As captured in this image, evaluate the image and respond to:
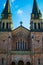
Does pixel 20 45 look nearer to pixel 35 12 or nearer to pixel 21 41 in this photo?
pixel 21 41

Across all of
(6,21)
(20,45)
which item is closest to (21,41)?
(20,45)

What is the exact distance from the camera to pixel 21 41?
36750 mm

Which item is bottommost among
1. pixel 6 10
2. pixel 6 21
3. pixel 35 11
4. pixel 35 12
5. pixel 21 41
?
pixel 21 41

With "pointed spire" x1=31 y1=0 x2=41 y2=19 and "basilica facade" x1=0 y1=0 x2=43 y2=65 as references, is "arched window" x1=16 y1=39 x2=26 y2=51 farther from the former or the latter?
"pointed spire" x1=31 y1=0 x2=41 y2=19

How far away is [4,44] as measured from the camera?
1403 inches

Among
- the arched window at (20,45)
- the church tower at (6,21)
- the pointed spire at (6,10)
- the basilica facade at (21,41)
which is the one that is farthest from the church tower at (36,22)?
the pointed spire at (6,10)

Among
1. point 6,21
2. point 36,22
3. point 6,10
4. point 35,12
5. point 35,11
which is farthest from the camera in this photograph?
point 6,10

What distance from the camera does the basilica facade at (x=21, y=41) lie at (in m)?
34.9

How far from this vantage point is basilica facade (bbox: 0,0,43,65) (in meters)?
34.9

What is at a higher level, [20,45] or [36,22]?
[36,22]

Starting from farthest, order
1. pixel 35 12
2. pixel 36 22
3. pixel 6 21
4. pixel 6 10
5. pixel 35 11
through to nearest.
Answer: pixel 6 10, pixel 35 11, pixel 35 12, pixel 6 21, pixel 36 22

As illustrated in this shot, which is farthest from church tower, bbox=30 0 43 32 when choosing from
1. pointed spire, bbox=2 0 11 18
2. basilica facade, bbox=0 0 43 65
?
pointed spire, bbox=2 0 11 18

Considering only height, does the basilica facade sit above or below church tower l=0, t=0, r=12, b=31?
below

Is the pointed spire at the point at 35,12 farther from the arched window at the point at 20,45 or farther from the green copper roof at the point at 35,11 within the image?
the arched window at the point at 20,45
